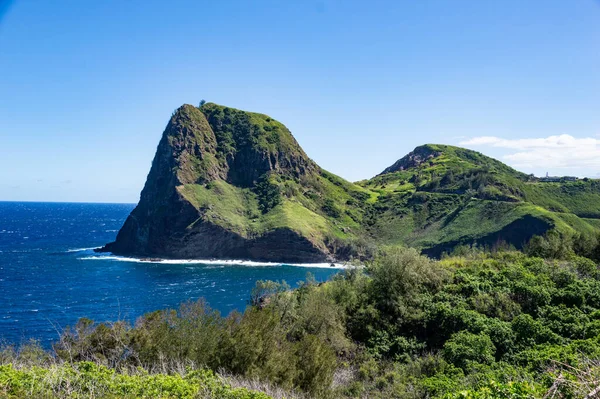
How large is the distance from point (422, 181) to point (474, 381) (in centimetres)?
17444

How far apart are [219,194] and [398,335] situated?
391 feet

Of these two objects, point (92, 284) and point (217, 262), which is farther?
point (217, 262)

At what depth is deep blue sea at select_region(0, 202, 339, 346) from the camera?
55.6 metres

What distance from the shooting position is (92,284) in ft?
258

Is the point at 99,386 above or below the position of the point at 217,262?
above

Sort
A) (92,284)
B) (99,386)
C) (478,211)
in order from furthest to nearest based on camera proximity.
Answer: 1. (478,211)
2. (92,284)
3. (99,386)

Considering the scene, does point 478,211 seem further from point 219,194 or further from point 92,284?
point 92,284

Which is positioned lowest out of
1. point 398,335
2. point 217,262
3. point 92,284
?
point 217,262

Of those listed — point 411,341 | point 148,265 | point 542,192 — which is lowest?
point 148,265

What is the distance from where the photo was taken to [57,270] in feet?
292

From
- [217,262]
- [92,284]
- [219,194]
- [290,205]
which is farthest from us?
[290,205]

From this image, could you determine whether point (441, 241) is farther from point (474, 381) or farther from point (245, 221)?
point (474, 381)

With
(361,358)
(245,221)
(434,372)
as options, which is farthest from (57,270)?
(434,372)

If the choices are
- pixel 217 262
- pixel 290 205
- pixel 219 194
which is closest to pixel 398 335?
pixel 217 262
